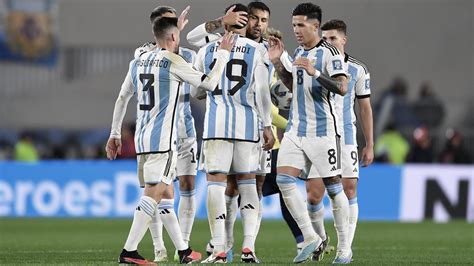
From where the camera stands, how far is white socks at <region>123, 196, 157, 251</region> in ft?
38.1

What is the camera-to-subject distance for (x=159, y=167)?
1186cm

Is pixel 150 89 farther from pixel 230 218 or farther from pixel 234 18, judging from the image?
pixel 230 218

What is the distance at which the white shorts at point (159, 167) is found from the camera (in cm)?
1184

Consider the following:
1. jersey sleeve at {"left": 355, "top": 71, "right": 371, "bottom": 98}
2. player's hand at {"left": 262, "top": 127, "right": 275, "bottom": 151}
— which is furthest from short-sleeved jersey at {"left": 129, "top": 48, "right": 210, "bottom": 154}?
jersey sleeve at {"left": 355, "top": 71, "right": 371, "bottom": 98}

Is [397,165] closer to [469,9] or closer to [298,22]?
[469,9]

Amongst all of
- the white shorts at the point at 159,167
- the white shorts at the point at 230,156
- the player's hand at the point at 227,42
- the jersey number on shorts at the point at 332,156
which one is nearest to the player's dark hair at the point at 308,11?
the player's hand at the point at 227,42

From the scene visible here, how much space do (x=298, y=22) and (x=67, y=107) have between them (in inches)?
776

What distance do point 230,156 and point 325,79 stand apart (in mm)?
1200

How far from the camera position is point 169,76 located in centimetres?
1187

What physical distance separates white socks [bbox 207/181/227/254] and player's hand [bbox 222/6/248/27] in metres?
1.45

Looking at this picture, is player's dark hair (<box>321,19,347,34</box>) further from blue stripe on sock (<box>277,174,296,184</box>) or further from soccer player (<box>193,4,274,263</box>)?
blue stripe on sock (<box>277,174,296,184</box>)

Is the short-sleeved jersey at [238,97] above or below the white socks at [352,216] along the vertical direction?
above

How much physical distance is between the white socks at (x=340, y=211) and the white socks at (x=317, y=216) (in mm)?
820

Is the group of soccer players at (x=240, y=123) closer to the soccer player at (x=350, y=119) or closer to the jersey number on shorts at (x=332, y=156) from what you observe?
the jersey number on shorts at (x=332, y=156)
